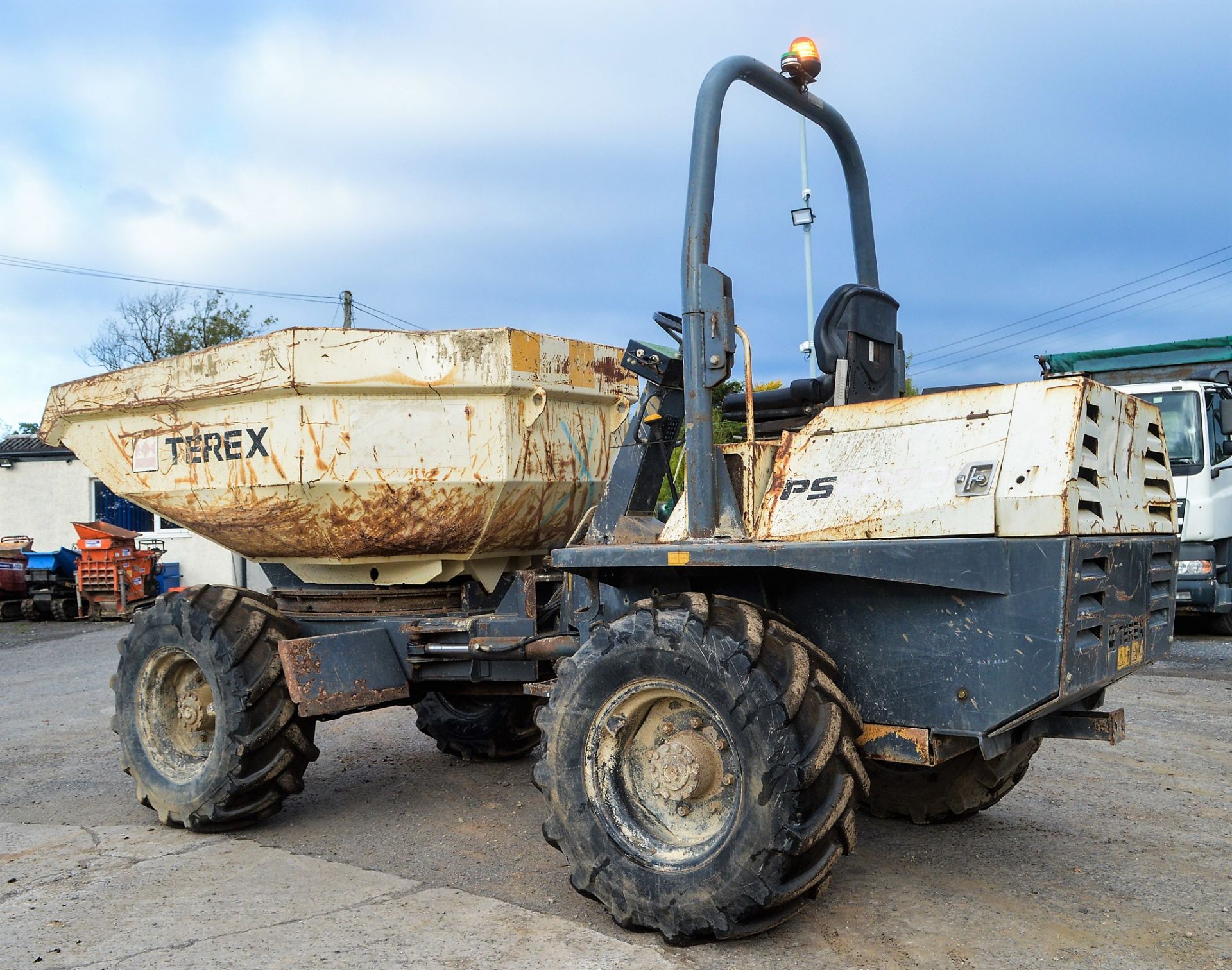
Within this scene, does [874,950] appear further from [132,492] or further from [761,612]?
[132,492]

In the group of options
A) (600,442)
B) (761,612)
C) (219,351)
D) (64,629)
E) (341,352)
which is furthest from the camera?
(64,629)

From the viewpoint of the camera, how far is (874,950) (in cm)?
369

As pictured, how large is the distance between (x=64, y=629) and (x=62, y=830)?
12.7 meters

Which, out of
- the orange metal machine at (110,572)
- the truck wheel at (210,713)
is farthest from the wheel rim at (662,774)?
the orange metal machine at (110,572)

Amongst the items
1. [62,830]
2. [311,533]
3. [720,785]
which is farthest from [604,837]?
[62,830]

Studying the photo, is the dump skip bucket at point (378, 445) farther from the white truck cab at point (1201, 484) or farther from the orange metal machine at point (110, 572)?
the orange metal machine at point (110, 572)

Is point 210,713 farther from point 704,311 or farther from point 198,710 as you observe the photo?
point 704,311

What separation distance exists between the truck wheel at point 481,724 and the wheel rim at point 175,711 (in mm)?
1293

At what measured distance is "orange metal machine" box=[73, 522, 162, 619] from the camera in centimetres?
1731

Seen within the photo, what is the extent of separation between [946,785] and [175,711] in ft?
13.0

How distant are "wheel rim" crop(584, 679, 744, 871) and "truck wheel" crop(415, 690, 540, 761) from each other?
2.59 metres

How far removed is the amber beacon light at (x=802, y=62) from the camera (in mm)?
4617

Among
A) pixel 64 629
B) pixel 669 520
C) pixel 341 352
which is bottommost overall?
pixel 64 629

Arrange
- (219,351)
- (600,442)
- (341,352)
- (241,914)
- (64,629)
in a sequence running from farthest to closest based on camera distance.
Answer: (64,629) < (600,442) < (219,351) < (341,352) < (241,914)
